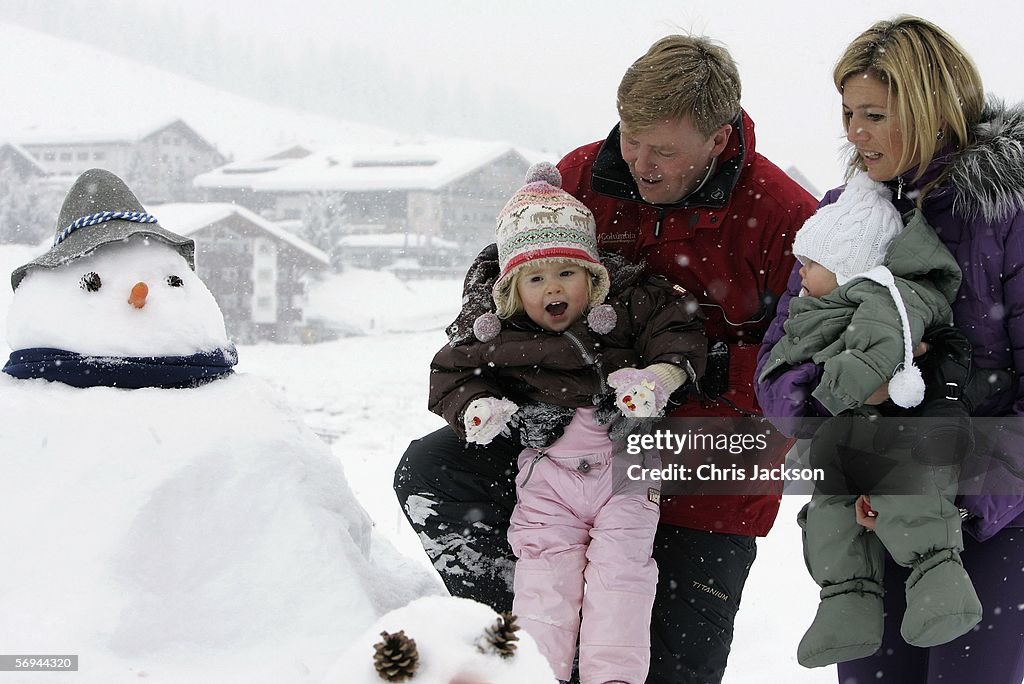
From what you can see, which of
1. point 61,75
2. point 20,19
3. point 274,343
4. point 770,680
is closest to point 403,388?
point 274,343

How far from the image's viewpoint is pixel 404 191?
86.4 feet

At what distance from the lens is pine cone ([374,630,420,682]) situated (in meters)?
1.13

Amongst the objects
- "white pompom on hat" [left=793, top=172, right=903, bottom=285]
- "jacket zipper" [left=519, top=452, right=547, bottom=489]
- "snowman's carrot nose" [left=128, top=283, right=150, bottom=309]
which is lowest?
"jacket zipper" [left=519, top=452, right=547, bottom=489]

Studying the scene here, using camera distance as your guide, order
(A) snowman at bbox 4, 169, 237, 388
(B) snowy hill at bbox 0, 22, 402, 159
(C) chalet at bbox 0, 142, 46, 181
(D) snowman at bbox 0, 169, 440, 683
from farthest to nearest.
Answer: (B) snowy hill at bbox 0, 22, 402, 159 < (C) chalet at bbox 0, 142, 46, 181 < (A) snowman at bbox 4, 169, 237, 388 < (D) snowman at bbox 0, 169, 440, 683

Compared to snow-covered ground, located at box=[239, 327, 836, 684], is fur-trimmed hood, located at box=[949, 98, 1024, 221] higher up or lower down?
higher up

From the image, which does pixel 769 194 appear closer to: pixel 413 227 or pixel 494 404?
pixel 494 404

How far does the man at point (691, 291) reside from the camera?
91.4 inches

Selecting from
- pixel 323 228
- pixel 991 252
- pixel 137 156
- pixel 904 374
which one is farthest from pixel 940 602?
pixel 137 156

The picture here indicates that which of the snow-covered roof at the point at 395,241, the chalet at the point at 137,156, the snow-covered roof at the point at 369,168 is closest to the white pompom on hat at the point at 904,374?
the snow-covered roof at the point at 395,241

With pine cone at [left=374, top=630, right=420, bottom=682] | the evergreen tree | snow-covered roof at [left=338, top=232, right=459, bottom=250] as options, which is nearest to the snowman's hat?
pine cone at [left=374, top=630, right=420, bottom=682]

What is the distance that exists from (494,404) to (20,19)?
2709 inches

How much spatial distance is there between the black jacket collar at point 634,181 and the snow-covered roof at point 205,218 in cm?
1756

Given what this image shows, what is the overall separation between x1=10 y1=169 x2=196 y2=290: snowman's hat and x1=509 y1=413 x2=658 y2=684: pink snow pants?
1.21 metres

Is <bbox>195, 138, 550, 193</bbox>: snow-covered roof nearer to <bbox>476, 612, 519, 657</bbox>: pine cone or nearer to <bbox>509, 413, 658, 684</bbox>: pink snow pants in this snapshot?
<bbox>509, 413, 658, 684</bbox>: pink snow pants
